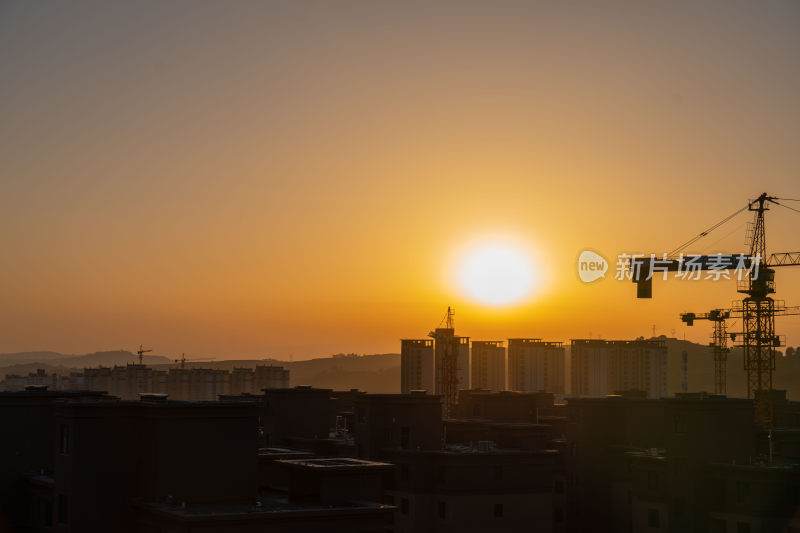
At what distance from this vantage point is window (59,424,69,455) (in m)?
37.0

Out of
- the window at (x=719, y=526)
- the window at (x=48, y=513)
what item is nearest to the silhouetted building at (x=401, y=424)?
the window at (x=719, y=526)

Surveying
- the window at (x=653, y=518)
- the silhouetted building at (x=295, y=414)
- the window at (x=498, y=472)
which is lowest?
the window at (x=653, y=518)

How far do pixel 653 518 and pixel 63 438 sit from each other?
36133 millimetres

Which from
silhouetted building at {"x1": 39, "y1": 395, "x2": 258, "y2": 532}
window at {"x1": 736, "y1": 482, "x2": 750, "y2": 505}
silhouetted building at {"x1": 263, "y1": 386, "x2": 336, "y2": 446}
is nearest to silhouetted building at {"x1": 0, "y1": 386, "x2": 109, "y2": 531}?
silhouetted building at {"x1": 39, "y1": 395, "x2": 258, "y2": 532}

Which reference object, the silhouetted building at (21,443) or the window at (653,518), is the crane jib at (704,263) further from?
the silhouetted building at (21,443)

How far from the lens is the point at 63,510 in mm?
36719

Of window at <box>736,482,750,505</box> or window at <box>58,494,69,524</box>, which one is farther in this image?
window at <box>736,482,750,505</box>

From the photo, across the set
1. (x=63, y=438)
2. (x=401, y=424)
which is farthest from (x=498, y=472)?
(x=63, y=438)

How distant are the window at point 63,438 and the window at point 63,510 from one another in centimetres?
180

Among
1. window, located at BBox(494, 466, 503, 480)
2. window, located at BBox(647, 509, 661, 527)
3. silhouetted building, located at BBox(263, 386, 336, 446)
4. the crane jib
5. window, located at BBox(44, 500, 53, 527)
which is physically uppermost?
the crane jib

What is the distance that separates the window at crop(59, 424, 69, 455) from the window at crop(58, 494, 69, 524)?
1.80 metres

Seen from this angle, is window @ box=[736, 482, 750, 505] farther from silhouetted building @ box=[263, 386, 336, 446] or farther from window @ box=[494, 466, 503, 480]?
silhouetted building @ box=[263, 386, 336, 446]

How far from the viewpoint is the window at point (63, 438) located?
3697 centimetres

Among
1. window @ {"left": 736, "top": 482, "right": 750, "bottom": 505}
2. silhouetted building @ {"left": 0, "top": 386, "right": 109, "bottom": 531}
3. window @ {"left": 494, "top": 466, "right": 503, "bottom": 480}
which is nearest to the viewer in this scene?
silhouetted building @ {"left": 0, "top": 386, "right": 109, "bottom": 531}
